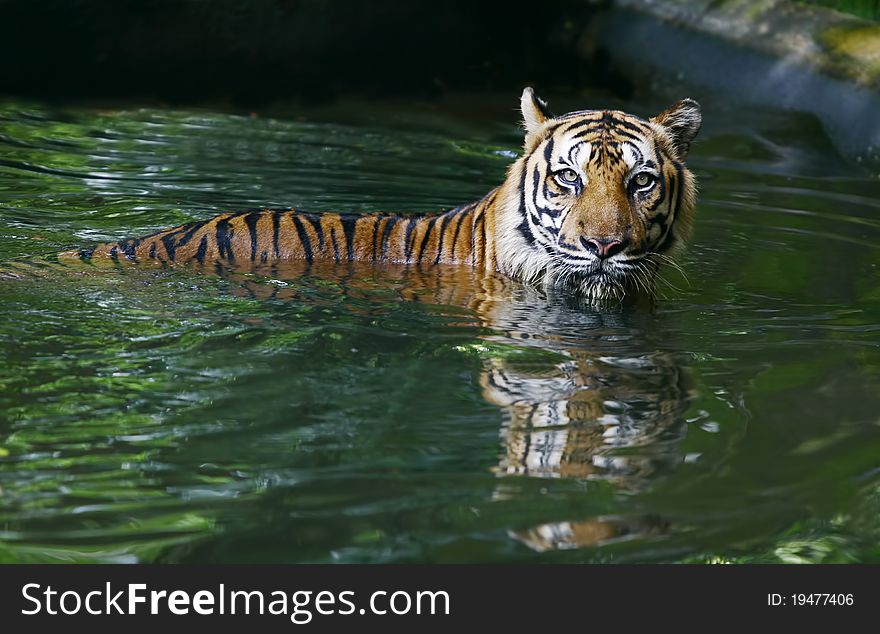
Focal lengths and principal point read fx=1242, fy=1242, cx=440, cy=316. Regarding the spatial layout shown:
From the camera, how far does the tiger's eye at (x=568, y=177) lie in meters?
4.73

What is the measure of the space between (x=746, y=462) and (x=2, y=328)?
7.85 ft

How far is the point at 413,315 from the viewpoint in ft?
14.7

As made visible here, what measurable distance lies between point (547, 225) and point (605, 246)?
15.3 inches

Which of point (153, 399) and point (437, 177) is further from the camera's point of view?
point (437, 177)

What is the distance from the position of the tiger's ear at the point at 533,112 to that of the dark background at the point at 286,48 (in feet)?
16.4

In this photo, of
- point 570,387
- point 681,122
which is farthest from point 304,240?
point 570,387

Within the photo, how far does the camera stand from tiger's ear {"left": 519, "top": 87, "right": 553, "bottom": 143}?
16.6 feet

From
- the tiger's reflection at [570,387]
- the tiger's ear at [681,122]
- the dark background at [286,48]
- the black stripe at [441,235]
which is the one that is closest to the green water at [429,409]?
the tiger's reflection at [570,387]

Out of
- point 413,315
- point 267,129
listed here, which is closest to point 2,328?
point 413,315

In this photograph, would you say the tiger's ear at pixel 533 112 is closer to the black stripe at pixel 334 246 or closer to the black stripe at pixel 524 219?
the black stripe at pixel 524 219

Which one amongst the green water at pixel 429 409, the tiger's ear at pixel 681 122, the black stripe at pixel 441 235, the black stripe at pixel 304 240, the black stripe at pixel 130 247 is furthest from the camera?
the black stripe at pixel 441 235

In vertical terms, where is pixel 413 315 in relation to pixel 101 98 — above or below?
below

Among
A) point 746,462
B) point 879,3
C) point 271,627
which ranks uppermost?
point 879,3

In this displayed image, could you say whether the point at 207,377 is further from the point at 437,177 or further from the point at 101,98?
the point at 101,98
